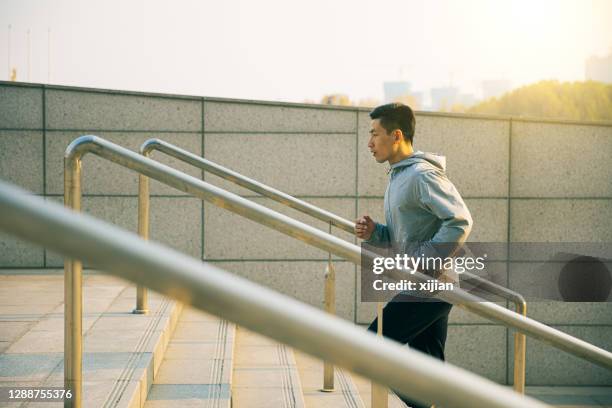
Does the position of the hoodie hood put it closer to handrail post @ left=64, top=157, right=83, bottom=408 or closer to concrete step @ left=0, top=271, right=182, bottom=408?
concrete step @ left=0, top=271, right=182, bottom=408

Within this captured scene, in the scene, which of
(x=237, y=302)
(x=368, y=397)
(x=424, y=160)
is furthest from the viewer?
(x=368, y=397)

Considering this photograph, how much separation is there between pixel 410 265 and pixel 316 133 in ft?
14.4

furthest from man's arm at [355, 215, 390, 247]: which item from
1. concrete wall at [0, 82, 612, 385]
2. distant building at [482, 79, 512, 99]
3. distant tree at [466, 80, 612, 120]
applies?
distant building at [482, 79, 512, 99]

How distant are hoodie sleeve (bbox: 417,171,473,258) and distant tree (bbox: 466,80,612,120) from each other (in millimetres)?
67759

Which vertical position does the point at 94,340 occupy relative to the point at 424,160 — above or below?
below

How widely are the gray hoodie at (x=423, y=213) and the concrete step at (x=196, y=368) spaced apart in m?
0.91

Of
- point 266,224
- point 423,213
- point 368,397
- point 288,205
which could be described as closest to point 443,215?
point 423,213

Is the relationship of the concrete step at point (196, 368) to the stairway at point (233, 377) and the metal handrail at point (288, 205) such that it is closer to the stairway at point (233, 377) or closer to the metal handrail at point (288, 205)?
the stairway at point (233, 377)

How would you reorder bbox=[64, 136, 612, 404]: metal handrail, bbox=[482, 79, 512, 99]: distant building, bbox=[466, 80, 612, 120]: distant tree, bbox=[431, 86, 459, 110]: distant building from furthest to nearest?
1. bbox=[431, 86, 459, 110]: distant building
2. bbox=[482, 79, 512, 99]: distant building
3. bbox=[466, 80, 612, 120]: distant tree
4. bbox=[64, 136, 612, 404]: metal handrail

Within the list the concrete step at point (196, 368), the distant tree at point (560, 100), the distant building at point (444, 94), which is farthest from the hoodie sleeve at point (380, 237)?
the distant building at point (444, 94)

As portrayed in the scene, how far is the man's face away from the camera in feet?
11.7

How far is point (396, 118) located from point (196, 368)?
1.66 metres

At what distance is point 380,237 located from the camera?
3.60 meters

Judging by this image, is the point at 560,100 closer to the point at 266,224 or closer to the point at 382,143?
the point at 382,143
